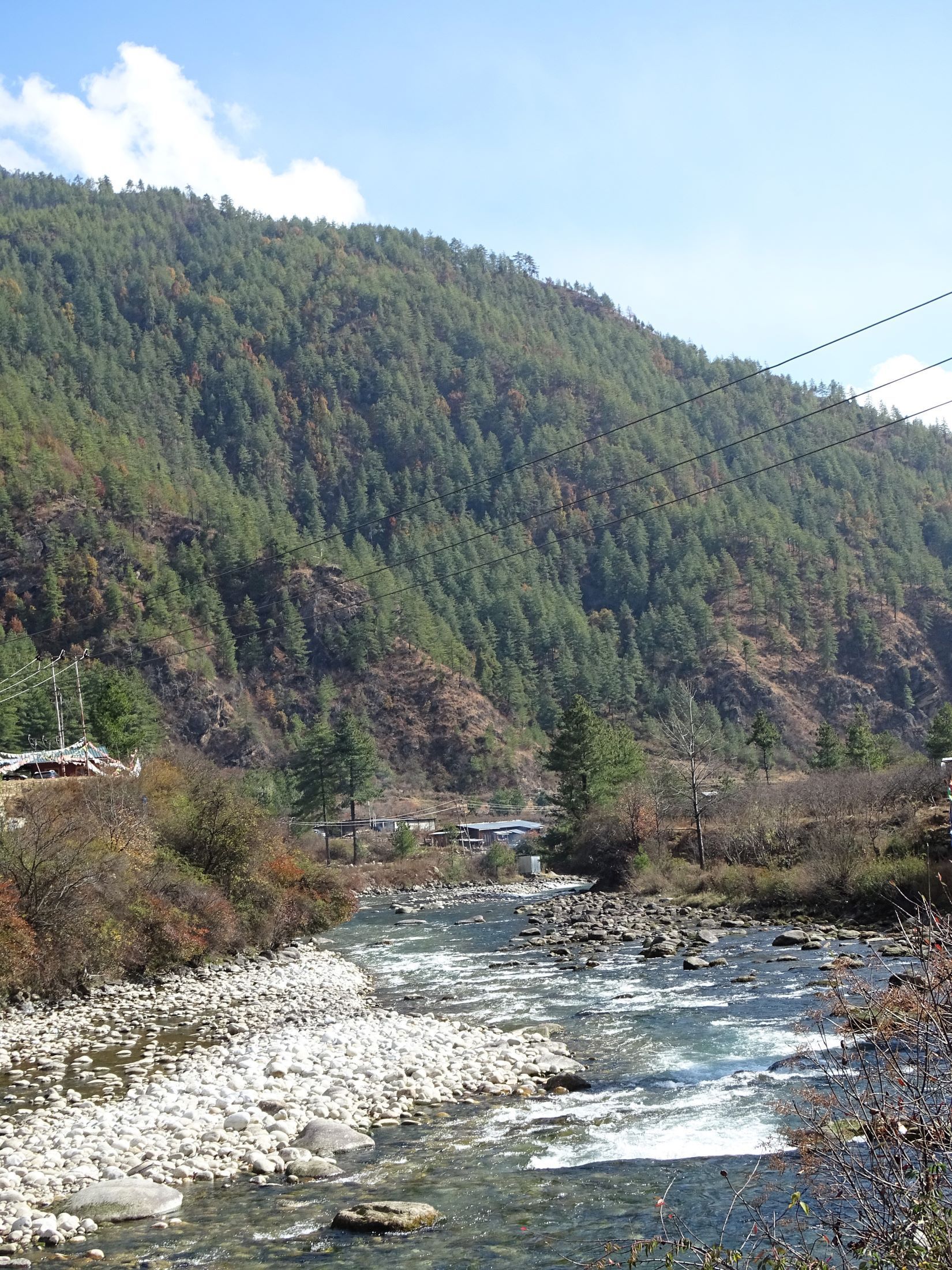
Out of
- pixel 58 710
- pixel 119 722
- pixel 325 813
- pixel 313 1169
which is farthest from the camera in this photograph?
pixel 325 813

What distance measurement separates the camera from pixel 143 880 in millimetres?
34719

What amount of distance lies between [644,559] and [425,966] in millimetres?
157098

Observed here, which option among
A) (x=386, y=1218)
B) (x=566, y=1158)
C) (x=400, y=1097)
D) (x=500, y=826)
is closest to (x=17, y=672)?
(x=500, y=826)

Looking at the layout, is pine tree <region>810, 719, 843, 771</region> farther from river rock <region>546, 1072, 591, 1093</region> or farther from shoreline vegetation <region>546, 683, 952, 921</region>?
river rock <region>546, 1072, 591, 1093</region>

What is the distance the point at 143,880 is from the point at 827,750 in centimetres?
7331

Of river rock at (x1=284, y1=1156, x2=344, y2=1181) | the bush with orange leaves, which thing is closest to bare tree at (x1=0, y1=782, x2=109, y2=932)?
the bush with orange leaves

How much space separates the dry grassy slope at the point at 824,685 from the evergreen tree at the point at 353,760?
208 ft

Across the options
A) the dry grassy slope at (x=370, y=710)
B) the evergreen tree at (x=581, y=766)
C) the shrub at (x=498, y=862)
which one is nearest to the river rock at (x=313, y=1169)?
the evergreen tree at (x=581, y=766)

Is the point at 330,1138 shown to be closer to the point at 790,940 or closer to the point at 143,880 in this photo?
the point at 143,880

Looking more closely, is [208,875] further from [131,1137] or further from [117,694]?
[117,694]

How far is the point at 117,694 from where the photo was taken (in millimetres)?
74562

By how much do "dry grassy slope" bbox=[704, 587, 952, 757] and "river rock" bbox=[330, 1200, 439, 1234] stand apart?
14309 cm

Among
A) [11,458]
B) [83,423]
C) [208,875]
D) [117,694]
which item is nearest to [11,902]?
[208,875]

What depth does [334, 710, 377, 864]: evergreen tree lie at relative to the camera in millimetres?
107750
